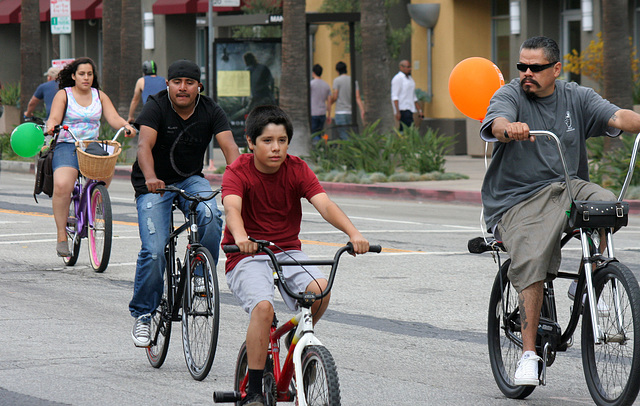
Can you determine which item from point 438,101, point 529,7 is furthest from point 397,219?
point 438,101

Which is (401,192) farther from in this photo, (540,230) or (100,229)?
(540,230)

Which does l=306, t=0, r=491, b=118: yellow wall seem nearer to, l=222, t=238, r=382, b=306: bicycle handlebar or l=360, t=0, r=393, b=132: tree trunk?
l=360, t=0, r=393, b=132: tree trunk

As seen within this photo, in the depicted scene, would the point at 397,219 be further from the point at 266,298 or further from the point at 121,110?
the point at 121,110

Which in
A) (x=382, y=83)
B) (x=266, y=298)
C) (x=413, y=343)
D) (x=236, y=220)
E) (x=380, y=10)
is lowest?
(x=413, y=343)

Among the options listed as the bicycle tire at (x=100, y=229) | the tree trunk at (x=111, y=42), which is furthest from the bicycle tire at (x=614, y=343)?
the tree trunk at (x=111, y=42)

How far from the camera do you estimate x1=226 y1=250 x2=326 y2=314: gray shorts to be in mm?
5094

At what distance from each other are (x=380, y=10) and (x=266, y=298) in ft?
55.9

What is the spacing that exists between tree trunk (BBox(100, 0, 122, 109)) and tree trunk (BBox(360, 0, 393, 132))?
778cm

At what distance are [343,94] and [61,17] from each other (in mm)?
6397

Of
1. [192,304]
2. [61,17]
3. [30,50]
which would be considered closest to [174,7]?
[30,50]

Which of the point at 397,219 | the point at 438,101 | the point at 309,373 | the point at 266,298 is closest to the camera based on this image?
the point at 309,373

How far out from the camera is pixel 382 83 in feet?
71.2

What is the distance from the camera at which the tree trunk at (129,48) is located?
2580 cm

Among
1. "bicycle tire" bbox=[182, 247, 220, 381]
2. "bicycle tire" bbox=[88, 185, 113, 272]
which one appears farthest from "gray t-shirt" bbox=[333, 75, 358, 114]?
"bicycle tire" bbox=[182, 247, 220, 381]
